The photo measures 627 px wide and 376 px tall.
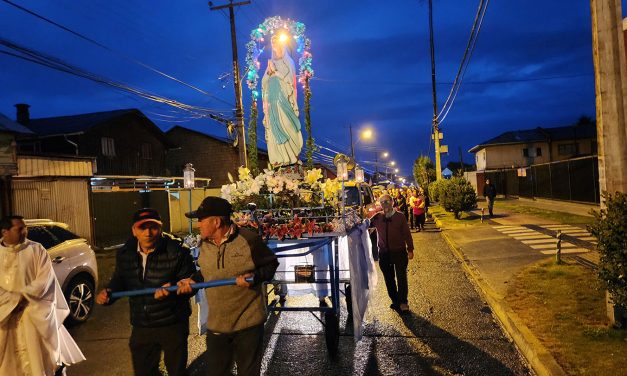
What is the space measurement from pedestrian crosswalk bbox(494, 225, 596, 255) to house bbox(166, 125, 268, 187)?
2336 centimetres

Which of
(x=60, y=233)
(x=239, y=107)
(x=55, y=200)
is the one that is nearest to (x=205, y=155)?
(x=239, y=107)

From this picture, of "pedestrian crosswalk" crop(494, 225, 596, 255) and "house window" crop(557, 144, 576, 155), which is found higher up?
"house window" crop(557, 144, 576, 155)

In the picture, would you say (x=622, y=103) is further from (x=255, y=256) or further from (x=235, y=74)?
(x=235, y=74)

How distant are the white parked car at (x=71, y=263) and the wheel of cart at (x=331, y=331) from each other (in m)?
4.31

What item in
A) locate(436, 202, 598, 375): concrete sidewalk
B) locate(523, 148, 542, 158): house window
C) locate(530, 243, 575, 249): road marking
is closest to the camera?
locate(436, 202, 598, 375): concrete sidewalk

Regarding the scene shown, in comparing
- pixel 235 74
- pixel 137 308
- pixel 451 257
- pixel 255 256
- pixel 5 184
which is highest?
pixel 235 74

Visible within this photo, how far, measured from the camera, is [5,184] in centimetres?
1425

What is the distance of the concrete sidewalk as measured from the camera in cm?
576

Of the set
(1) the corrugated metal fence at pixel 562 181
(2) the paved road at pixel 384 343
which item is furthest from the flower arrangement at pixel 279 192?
(1) the corrugated metal fence at pixel 562 181

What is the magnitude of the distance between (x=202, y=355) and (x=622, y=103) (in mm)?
5991

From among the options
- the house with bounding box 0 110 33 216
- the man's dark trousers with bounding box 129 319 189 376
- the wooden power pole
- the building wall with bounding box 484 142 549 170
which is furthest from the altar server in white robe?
the building wall with bounding box 484 142 549 170

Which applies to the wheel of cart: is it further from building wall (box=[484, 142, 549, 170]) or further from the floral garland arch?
building wall (box=[484, 142, 549, 170])

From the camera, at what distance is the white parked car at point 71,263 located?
7398mm

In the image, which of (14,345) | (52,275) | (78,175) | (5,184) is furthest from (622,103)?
(78,175)
